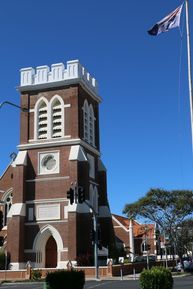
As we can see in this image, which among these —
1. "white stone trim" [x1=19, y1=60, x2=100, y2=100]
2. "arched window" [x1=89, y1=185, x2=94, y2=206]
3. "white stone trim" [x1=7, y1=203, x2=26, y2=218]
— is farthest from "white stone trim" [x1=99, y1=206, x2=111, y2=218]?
"white stone trim" [x1=19, y1=60, x2=100, y2=100]

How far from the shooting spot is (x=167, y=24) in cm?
2245

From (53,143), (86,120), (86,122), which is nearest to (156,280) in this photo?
(53,143)

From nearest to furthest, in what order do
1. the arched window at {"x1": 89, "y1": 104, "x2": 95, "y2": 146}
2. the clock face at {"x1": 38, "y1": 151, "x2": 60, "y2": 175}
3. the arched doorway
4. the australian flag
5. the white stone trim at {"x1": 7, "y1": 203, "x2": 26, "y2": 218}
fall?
the australian flag < the white stone trim at {"x1": 7, "y1": 203, "x2": 26, "y2": 218} < the arched doorway < the clock face at {"x1": 38, "y1": 151, "x2": 60, "y2": 175} < the arched window at {"x1": 89, "y1": 104, "x2": 95, "y2": 146}

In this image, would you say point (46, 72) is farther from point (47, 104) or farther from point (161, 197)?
point (161, 197)

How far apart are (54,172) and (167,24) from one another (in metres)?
29.1

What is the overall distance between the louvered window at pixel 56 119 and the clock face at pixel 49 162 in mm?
2273

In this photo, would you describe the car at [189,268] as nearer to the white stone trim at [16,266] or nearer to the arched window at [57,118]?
the white stone trim at [16,266]

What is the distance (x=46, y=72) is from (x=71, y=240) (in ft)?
57.6

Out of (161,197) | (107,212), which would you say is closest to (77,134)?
(107,212)

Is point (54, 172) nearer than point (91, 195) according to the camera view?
Yes

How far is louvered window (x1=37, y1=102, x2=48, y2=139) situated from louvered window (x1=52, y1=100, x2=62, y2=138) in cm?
74

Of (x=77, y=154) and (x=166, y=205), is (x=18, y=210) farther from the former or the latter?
(x=166, y=205)

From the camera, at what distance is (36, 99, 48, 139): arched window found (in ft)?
169

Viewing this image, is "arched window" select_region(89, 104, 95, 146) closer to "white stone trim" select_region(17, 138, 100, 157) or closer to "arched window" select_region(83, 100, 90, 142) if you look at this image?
"arched window" select_region(83, 100, 90, 142)
